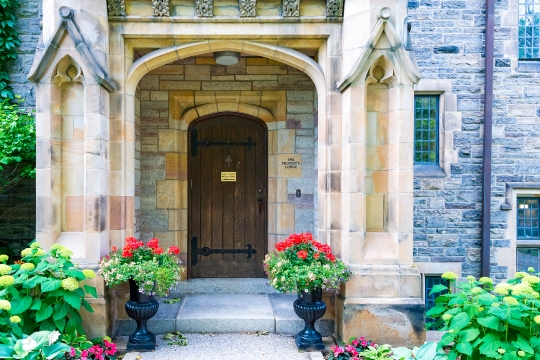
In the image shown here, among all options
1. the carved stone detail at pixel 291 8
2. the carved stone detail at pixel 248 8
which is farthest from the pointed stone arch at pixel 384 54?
the carved stone detail at pixel 248 8

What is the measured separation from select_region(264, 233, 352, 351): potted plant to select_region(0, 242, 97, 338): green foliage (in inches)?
68.3

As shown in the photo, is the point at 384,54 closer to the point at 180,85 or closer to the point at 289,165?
→ the point at 289,165

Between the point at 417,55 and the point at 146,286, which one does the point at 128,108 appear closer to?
the point at 146,286

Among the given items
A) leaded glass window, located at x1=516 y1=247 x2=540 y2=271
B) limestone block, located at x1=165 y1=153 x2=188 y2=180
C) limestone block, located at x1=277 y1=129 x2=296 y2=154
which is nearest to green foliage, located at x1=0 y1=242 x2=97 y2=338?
limestone block, located at x1=165 y1=153 x2=188 y2=180

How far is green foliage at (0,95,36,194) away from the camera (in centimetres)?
446

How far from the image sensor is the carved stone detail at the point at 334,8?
13.4 feet

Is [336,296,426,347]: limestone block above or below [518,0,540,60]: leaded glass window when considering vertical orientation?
Answer: below

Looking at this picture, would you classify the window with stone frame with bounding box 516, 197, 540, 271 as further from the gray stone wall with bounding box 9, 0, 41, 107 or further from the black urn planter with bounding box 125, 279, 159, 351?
the gray stone wall with bounding box 9, 0, 41, 107

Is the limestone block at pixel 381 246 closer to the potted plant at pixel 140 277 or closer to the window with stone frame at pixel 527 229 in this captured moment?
the potted plant at pixel 140 277

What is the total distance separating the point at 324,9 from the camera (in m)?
4.15

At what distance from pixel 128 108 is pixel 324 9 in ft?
7.67

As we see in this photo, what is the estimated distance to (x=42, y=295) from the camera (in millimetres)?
3492

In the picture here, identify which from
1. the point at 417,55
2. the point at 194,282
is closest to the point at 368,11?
the point at 417,55

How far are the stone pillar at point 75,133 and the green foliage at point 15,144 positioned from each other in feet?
2.85
